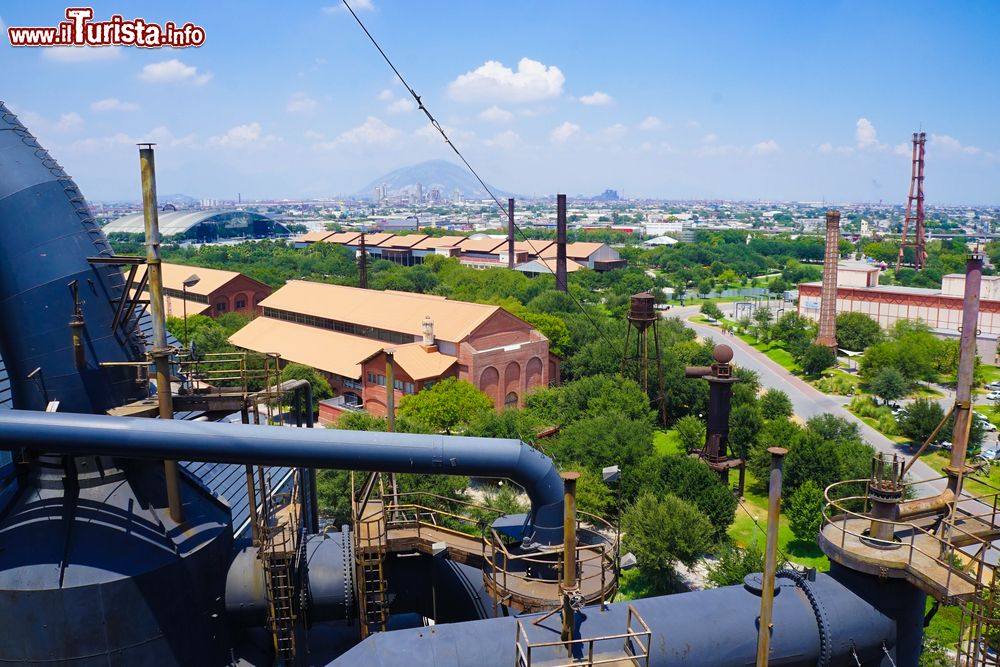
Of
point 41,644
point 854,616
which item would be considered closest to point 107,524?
point 41,644

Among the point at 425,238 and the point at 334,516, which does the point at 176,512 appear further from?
the point at 425,238

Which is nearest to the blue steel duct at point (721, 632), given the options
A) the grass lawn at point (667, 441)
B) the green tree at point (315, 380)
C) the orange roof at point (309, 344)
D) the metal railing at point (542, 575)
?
the metal railing at point (542, 575)

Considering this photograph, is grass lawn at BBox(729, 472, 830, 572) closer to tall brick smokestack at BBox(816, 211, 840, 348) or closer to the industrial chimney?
the industrial chimney

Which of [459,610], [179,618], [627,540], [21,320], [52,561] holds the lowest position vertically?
[627,540]

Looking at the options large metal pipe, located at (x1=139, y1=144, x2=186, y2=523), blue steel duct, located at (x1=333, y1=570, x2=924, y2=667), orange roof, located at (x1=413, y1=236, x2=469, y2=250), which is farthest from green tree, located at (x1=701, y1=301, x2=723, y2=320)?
large metal pipe, located at (x1=139, y1=144, x2=186, y2=523)

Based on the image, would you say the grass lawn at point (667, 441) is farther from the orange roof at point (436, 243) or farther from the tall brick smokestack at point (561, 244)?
the orange roof at point (436, 243)

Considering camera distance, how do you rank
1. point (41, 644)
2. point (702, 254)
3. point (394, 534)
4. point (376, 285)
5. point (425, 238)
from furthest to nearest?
point (702, 254)
point (425, 238)
point (376, 285)
point (394, 534)
point (41, 644)
